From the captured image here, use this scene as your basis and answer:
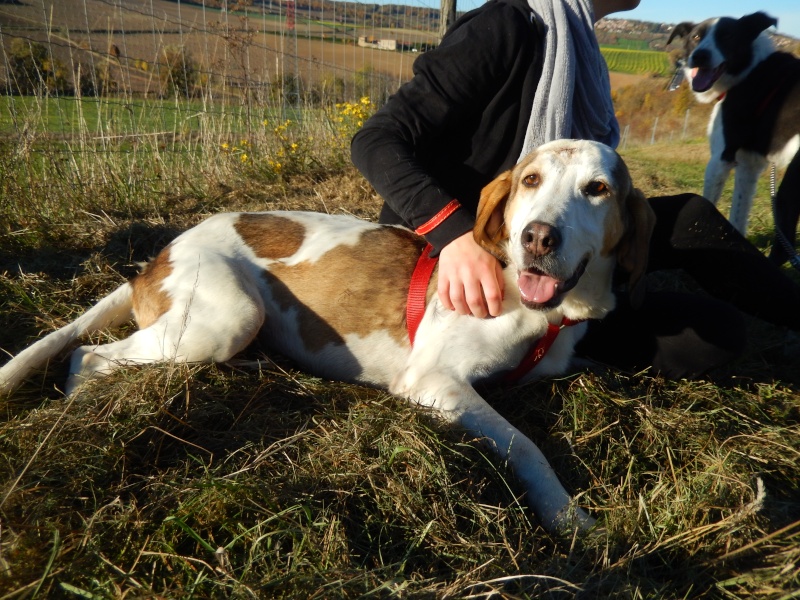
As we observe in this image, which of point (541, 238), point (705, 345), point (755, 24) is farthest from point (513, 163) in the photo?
point (755, 24)

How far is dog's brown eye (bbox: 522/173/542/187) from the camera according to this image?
7.30ft

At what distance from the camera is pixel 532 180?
2.24 meters

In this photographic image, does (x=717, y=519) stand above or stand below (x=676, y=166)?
above

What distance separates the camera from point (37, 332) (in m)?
2.87

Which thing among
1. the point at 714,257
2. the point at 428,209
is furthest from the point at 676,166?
the point at 428,209

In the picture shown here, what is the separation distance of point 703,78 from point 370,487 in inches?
224

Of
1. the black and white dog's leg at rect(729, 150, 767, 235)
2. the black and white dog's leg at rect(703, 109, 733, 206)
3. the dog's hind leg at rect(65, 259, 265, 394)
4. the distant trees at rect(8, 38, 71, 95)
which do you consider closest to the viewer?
the dog's hind leg at rect(65, 259, 265, 394)

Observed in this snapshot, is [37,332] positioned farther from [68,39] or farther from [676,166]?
[676,166]

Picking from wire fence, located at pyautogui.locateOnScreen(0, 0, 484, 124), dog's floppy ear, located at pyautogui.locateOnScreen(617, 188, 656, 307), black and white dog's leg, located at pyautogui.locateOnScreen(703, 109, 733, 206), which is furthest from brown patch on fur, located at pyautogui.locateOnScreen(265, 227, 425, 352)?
black and white dog's leg, located at pyautogui.locateOnScreen(703, 109, 733, 206)

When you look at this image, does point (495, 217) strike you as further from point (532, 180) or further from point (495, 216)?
point (532, 180)

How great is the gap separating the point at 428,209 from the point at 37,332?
6.43 feet

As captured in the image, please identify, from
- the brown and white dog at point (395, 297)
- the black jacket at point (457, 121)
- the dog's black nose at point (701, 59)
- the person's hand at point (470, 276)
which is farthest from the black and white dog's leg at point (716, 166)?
the person's hand at point (470, 276)

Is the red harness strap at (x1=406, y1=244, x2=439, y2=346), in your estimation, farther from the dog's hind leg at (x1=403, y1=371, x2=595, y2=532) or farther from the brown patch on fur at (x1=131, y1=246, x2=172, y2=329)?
the brown patch on fur at (x1=131, y1=246, x2=172, y2=329)

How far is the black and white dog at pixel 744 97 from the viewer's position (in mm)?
5109
